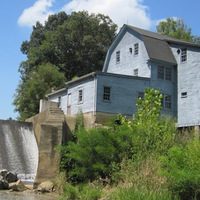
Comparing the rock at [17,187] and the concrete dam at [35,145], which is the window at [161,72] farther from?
the rock at [17,187]

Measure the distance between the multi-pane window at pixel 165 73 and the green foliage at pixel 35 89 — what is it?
14.0 metres

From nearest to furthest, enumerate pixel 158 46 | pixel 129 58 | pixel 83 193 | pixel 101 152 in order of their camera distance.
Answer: pixel 83 193, pixel 101 152, pixel 158 46, pixel 129 58

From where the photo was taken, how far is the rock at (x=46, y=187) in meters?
18.1

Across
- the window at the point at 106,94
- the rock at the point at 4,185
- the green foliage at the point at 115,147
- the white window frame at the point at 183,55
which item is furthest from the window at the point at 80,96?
the rock at the point at 4,185

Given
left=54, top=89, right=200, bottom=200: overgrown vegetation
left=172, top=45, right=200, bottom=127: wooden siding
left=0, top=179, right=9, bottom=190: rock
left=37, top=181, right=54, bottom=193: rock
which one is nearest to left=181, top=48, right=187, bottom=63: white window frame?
left=172, top=45, right=200, bottom=127: wooden siding

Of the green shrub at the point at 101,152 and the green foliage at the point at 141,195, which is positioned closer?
the green foliage at the point at 141,195

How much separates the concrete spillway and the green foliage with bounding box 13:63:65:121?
1457 cm

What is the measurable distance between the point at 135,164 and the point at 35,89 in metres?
27.4

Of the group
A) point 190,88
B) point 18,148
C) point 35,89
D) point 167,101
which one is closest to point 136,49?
point 167,101

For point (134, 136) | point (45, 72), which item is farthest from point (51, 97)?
point (134, 136)

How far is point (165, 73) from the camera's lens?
3175 cm

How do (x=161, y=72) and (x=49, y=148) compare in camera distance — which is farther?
(x=161, y=72)

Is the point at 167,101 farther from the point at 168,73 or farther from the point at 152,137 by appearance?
the point at 152,137

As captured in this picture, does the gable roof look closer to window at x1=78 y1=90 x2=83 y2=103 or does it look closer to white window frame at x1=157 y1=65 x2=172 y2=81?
white window frame at x1=157 y1=65 x2=172 y2=81
